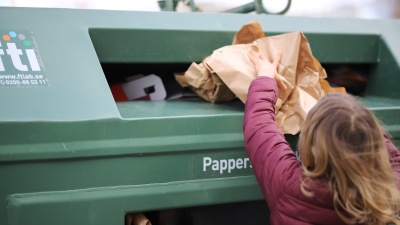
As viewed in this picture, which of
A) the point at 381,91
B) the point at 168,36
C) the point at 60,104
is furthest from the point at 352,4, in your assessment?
Result: the point at 60,104

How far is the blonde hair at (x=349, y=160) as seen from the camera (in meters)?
1.15

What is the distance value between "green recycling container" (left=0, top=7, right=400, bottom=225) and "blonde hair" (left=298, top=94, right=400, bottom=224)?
40cm

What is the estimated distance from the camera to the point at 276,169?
1.27m

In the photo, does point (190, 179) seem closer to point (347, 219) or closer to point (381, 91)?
point (347, 219)

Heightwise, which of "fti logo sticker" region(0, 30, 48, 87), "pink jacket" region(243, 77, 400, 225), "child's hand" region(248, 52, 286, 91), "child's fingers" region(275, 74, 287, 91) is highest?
"fti logo sticker" region(0, 30, 48, 87)

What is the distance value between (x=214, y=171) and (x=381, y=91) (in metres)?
0.98

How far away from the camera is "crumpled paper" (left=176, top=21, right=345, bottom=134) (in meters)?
1.60

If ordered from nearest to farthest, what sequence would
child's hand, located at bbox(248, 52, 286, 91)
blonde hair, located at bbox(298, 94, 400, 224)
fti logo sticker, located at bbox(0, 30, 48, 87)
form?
blonde hair, located at bbox(298, 94, 400, 224) < fti logo sticker, located at bbox(0, 30, 48, 87) < child's hand, located at bbox(248, 52, 286, 91)

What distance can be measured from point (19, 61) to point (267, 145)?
0.79 m

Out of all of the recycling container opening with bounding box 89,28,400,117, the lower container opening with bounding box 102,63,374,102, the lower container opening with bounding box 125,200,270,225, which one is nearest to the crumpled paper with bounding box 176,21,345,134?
the recycling container opening with bounding box 89,28,400,117


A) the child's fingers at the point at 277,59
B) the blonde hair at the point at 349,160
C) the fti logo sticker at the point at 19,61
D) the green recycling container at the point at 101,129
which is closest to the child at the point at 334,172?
the blonde hair at the point at 349,160

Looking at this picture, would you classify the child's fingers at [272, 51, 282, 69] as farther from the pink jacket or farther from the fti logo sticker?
the fti logo sticker

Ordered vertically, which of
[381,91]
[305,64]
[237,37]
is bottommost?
[381,91]

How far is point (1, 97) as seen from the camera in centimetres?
140
